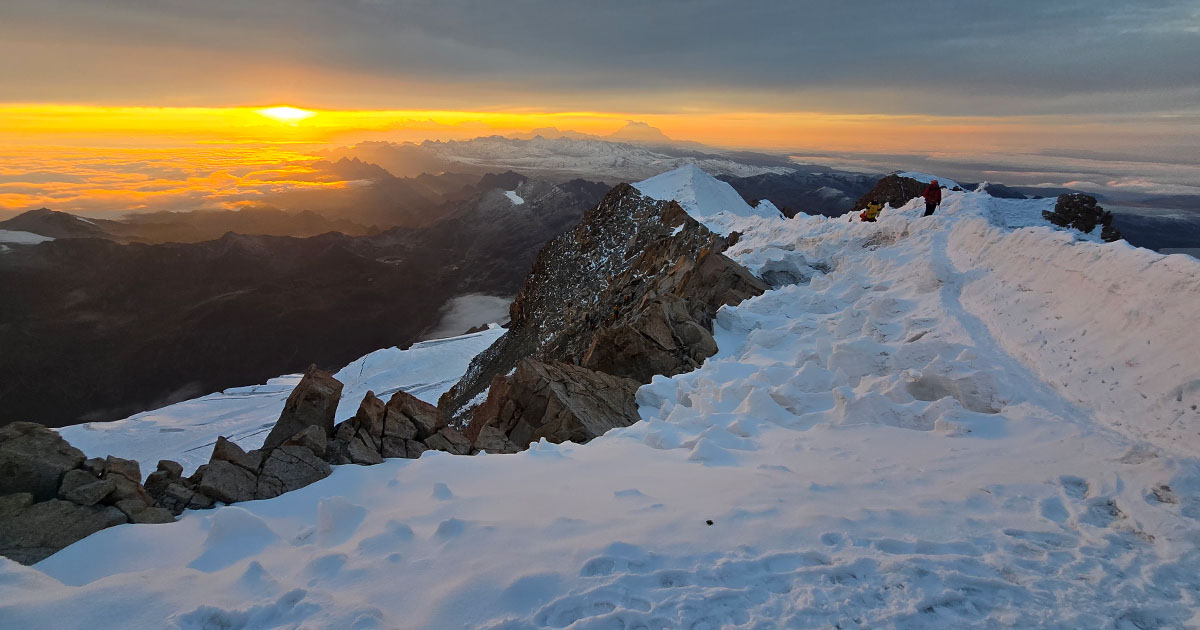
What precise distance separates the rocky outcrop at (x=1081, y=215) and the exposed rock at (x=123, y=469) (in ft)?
94.0

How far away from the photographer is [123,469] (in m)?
7.41

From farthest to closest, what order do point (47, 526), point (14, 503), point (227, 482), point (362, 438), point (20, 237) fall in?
point (20, 237) < point (362, 438) < point (227, 482) < point (14, 503) < point (47, 526)

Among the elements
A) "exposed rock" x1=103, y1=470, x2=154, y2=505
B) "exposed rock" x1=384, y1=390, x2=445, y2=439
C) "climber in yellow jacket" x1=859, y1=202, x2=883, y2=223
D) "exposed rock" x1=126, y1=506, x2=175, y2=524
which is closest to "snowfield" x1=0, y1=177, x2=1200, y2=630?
"exposed rock" x1=126, y1=506, x2=175, y2=524

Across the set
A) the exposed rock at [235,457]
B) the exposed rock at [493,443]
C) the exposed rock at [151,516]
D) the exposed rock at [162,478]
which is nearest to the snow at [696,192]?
the exposed rock at [493,443]

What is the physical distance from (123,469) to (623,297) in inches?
798

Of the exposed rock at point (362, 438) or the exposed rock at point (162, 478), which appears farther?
the exposed rock at point (362, 438)

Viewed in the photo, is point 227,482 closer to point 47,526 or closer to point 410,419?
point 47,526

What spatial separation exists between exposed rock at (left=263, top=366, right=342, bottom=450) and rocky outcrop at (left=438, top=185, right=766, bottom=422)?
106 inches

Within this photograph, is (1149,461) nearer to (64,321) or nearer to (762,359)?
(762,359)

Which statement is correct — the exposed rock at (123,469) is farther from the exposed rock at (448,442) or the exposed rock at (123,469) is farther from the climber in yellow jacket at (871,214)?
the climber in yellow jacket at (871,214)

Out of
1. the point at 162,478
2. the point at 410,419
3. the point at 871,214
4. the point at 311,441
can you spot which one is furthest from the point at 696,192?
the point at 162,478

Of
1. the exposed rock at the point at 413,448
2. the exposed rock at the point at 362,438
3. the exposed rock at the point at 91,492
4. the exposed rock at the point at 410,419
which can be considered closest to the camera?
the exposed rock at the point at 91,492

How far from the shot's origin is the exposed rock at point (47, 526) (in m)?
6.00

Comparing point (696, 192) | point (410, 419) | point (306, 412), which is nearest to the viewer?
point (306, 412)
